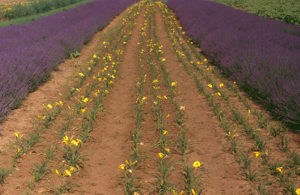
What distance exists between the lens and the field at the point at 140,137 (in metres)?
2.91

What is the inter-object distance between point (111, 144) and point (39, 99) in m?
2.52

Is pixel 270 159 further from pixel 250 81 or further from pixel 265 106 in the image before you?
pixel 250 81

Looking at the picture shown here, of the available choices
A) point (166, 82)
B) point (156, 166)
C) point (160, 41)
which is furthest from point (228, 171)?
point (160, 41)

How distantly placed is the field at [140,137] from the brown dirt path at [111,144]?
1 centimetres

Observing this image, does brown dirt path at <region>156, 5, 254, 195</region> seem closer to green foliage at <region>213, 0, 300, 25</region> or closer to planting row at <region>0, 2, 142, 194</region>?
planting row at <region>0, 2, 142, 194</region>

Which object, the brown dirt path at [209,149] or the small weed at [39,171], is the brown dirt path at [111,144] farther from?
the brown dirt path at [209,149]

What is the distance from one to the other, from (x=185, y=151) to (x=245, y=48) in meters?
4.42

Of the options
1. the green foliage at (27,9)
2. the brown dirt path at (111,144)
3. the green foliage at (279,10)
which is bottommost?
the brown dirt path at (111,144)

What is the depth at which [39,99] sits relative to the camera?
5457 millimetres

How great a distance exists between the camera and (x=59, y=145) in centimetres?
370

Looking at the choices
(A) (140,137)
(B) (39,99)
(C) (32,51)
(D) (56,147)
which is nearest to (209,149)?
(A) (140,137)

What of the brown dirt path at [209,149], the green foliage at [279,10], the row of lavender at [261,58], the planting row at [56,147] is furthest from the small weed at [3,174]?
the green foliage at [279,10]

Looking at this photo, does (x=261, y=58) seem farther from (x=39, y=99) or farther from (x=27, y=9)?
(x=27, y=9)

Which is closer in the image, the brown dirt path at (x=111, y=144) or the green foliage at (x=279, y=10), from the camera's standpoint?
the brown dirt path at (x=111, y=144)
